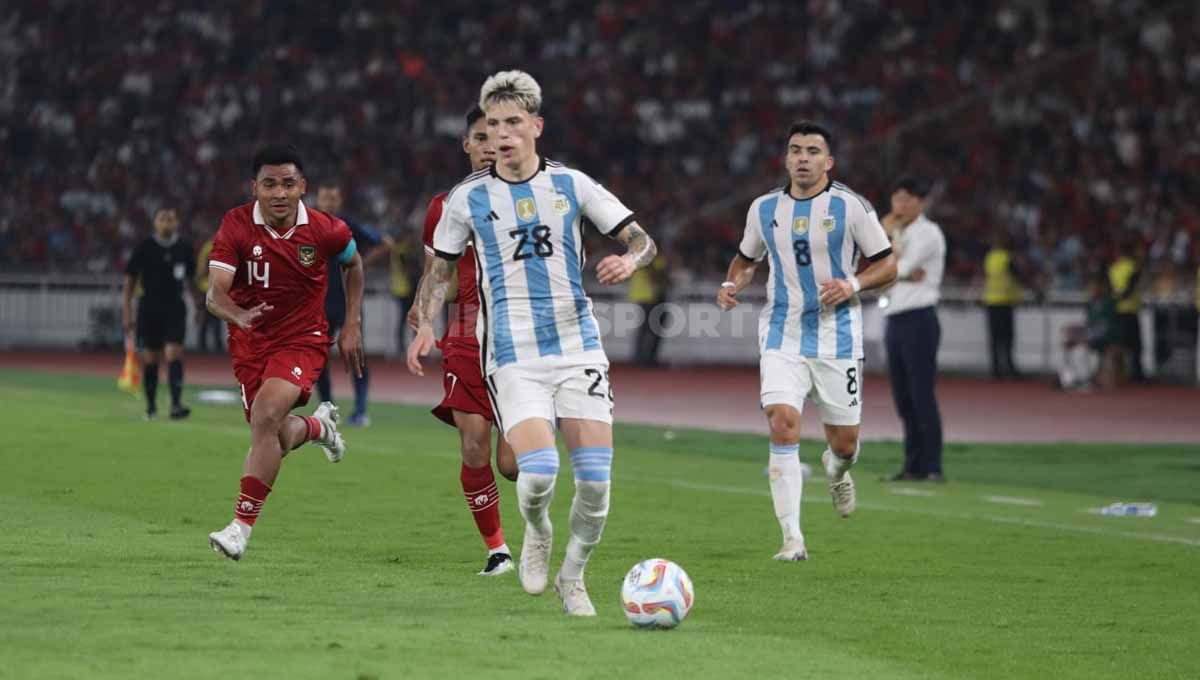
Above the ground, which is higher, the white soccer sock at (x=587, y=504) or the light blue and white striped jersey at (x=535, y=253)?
the light blue and white striped jersey at (x=535, y=253)

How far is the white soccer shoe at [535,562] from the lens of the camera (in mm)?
8773

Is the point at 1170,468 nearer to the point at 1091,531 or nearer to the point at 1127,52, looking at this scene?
the point at 1091,531

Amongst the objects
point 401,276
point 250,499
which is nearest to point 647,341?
point 401,276

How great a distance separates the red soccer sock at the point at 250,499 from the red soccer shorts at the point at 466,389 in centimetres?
102

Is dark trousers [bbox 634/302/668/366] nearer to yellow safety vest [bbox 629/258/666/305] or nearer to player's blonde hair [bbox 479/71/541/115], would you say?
yellow safety vest [bbox 629/258/666/305]

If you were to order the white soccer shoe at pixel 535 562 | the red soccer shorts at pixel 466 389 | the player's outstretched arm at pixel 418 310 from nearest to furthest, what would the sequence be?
the white soccer shoe at pixel 535 562
the player's outstretched arm at pixel 418 310
the red soccer shorts at pixel 466 389

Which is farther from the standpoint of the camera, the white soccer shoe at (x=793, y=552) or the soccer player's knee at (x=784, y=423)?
the soccer player's knee at (x=784, y=423)

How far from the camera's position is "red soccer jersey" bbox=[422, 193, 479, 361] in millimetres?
10195

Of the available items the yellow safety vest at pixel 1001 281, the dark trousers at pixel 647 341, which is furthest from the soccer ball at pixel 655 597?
the dark trousers at pixel 647 341

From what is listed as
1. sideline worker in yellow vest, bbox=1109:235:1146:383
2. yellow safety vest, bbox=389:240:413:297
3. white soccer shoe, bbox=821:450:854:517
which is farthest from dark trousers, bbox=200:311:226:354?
white soccer shoe, bbox=821:450:854:517

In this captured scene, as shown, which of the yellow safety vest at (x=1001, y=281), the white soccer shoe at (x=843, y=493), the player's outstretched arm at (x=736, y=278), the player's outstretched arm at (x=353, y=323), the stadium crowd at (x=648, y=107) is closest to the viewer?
the player's outstretched arm at (x=353, y=323)

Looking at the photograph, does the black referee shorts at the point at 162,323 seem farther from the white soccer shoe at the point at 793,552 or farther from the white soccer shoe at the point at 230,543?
the white soccer shoe at the point at 793,552

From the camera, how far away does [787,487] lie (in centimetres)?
1116

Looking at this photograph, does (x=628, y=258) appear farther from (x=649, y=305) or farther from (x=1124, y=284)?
(x=649, y=305)
